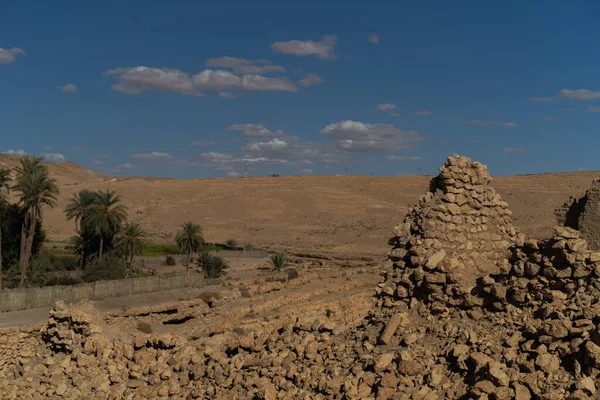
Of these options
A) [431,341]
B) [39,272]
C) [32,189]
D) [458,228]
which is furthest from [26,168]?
[431,341]

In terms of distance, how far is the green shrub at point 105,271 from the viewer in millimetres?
27766

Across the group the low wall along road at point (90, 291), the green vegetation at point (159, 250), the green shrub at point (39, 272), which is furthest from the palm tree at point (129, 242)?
the low wall along road at point (90, 291)

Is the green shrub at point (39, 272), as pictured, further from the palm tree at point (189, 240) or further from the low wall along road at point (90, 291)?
the palm tree at point (189, 240)

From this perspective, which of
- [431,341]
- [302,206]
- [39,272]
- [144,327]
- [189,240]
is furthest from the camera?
[302,206]

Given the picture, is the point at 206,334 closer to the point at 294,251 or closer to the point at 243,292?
the point at 243,292

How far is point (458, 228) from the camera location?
610 cm

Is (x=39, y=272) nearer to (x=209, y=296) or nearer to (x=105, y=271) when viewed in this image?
(x=105, y=271)

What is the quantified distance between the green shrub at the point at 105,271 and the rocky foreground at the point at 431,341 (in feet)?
68.0

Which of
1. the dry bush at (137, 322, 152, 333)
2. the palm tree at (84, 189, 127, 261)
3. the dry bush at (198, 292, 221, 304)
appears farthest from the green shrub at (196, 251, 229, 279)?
the dry bush at (137, 322, 152, 333)

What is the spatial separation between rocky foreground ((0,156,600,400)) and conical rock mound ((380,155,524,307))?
15mm

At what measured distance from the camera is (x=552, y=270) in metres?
4.41

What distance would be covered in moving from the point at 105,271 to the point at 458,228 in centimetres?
2479

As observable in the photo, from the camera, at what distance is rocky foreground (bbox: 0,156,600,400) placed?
12.7 feet

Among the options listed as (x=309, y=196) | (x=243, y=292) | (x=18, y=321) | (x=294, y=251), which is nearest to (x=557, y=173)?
(x=309, y=196)
